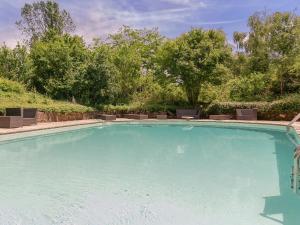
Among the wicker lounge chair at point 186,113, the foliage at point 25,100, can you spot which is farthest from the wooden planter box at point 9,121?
the wicker lounge chair at point 186,113

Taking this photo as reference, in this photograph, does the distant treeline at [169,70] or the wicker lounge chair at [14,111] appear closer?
the wicker lounge chair at [14,111]

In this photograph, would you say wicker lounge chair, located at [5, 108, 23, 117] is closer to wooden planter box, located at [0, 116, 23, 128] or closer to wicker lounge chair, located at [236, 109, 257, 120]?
wooden planter box, located at [0, 116, 23, 128]

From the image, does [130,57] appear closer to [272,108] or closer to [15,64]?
[15,64]

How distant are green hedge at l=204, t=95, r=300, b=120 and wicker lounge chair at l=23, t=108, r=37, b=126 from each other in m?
11.2

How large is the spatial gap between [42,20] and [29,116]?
2408cm

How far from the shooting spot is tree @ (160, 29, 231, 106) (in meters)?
21.5

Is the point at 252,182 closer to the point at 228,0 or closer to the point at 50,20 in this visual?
the point at 228,0

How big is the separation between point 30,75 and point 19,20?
1685 centimetres

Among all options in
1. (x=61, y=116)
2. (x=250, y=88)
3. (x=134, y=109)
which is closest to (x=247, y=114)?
(x=250, y=88)

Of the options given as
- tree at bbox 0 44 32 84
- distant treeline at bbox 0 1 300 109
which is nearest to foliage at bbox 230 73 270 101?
distant treeline at bbox 0 1 300 109

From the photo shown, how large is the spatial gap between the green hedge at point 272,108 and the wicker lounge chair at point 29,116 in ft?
36.6

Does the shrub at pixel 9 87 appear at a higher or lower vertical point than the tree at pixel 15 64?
lower

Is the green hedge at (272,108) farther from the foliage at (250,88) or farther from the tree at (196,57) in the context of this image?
the foliage at (250,88)

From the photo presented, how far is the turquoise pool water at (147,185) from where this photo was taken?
4156 mm
